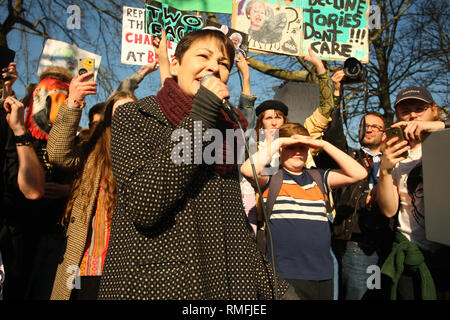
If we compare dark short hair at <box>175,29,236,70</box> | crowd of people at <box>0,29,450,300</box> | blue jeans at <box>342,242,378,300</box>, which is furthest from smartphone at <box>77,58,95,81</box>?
blue jeans at <box>342,242,378,300</box>

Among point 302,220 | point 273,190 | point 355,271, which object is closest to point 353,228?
point 355,271

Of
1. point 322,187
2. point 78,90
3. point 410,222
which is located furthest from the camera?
point 322,187

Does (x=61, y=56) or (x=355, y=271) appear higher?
(x=61, y=56)

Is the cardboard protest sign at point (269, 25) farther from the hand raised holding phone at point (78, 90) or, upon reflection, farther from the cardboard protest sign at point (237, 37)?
the hand raised holding phone at point (78, 90)

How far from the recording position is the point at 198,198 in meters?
1.14

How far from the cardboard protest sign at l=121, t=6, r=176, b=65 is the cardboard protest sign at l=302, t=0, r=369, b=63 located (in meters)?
1.53

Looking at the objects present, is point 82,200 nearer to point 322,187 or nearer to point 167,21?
point 322,187

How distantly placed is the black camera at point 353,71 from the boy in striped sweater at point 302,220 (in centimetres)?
77

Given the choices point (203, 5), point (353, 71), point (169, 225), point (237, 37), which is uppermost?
point (203, 5)

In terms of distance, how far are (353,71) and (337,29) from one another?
4.09 ft

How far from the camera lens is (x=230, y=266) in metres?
1.16

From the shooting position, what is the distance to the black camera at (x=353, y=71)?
2.67 metres

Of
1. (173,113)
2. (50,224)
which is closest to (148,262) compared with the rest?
(173,113)

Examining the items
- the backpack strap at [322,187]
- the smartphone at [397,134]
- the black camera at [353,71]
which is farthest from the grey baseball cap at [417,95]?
the backpack strap at [322,187]
